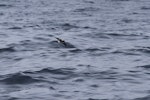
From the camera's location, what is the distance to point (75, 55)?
1463 centimetres

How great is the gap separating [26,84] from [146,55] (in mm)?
5205

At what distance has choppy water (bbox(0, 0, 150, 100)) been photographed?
10.7 meters

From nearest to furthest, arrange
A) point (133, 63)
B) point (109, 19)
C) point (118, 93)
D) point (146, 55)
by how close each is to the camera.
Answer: point (118, 93) < point (133, 63) < point (146, 55) < point (109, 19)

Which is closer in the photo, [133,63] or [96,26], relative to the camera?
[133,63]

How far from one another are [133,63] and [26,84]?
3844 millimetres

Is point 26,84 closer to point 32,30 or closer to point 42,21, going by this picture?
point 32,30

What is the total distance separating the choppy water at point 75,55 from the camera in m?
10.7

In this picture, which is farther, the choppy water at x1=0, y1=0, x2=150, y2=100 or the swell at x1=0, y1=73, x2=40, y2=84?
the swell at x1=0, y1=73, x2=40, y2=84

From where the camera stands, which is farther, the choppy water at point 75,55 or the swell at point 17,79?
the swell at point 17,79

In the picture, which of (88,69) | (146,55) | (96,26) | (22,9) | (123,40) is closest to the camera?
(88,69)

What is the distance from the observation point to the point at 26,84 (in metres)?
11.2

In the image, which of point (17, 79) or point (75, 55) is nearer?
point (17, 79)

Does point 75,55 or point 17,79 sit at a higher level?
point 75,55

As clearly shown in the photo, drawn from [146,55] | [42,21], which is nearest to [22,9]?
[42,21]
